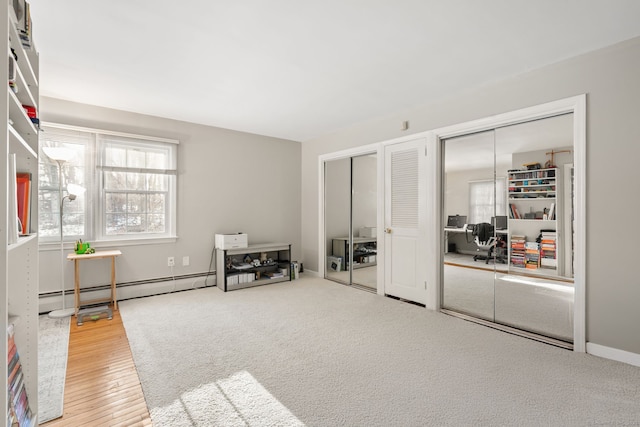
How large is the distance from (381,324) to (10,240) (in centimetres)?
292

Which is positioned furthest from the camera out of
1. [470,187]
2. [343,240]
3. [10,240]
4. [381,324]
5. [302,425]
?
[343,240]

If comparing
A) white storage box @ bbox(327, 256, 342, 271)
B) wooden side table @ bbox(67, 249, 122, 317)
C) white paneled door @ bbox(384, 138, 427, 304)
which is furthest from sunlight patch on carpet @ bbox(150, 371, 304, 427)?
white storage box @ bbox(327, 256, 342, 271)

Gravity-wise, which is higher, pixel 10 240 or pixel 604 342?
pixel 10 240

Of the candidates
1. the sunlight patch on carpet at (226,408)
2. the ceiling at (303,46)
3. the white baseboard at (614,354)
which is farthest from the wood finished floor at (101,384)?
the white baseboard at (614,354)

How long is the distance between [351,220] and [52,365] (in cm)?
373

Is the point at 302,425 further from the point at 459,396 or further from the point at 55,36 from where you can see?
the point at 55,36

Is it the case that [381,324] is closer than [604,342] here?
No

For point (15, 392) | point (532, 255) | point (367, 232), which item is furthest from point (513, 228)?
point (15, 392)

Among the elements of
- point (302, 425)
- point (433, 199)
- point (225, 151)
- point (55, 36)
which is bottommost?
point (302, 425)

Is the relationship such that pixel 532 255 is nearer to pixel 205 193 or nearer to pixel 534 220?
pixel 534 220

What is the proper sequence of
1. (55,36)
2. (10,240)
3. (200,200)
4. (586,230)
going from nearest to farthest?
(10,240) → (55,36) → (586,230) → (200,200)

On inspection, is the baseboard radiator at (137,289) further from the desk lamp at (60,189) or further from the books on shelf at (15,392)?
the books on shelf at (15,392)

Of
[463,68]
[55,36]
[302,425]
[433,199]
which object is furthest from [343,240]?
[55,36]

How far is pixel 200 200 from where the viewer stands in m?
4.62
